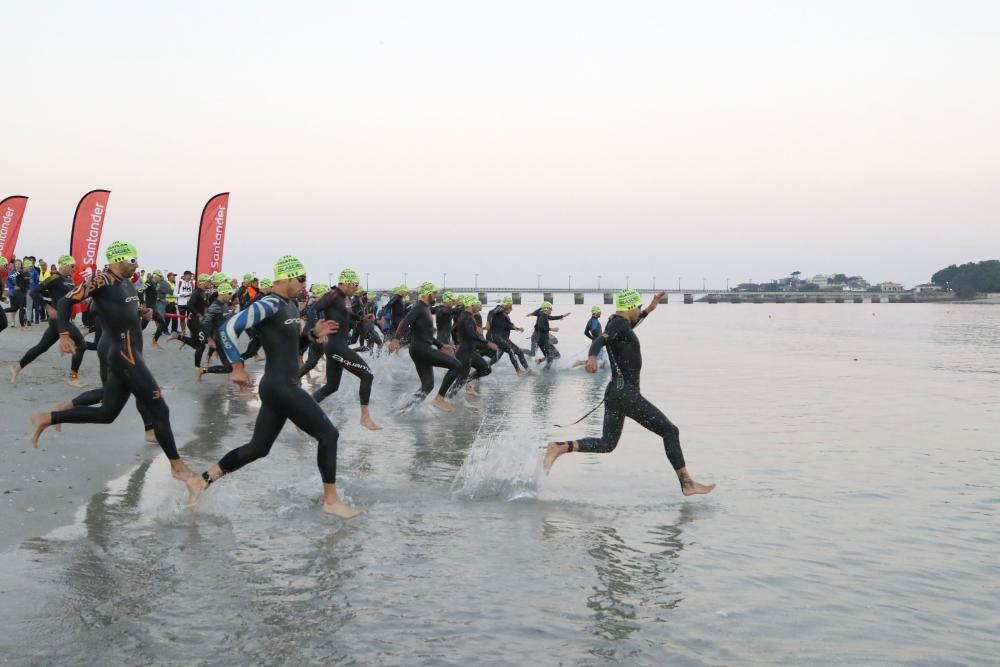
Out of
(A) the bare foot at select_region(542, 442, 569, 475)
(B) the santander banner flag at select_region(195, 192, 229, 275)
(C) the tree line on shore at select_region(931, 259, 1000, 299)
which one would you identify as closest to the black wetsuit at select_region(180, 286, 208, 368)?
(B) the santander banner flag at select_region(195, 192, 229, 275)

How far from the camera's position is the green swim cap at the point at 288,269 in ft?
22.3

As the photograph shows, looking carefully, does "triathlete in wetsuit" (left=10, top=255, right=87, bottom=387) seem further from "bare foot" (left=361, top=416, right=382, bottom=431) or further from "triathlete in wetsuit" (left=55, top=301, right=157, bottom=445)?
"bare foot" (left=361, top=416, right=382, bottom=431)

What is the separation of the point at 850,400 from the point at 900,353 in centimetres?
1628

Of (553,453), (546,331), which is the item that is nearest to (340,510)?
(553,453)

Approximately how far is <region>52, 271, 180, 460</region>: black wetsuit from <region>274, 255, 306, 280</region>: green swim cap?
1.51 m

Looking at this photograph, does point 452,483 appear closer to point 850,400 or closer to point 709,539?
point 709,539

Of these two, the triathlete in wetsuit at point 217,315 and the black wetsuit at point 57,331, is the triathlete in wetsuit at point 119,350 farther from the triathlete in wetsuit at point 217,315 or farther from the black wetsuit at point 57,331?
the triathlete in wetsuit at point 217,315

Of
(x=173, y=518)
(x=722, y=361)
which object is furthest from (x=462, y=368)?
(x=722, y=361)

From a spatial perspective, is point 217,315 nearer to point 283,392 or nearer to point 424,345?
point 424,345

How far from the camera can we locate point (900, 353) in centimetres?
3097

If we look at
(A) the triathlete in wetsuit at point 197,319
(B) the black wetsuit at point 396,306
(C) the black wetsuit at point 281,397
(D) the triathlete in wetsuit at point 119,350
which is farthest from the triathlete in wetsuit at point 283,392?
(B) the black wetsuit at point 396,306

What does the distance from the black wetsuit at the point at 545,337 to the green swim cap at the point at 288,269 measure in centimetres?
1355

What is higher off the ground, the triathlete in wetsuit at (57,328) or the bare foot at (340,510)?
the triathlete in wetsuit at (57,328)

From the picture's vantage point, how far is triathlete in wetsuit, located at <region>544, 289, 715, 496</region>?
7.79 m
